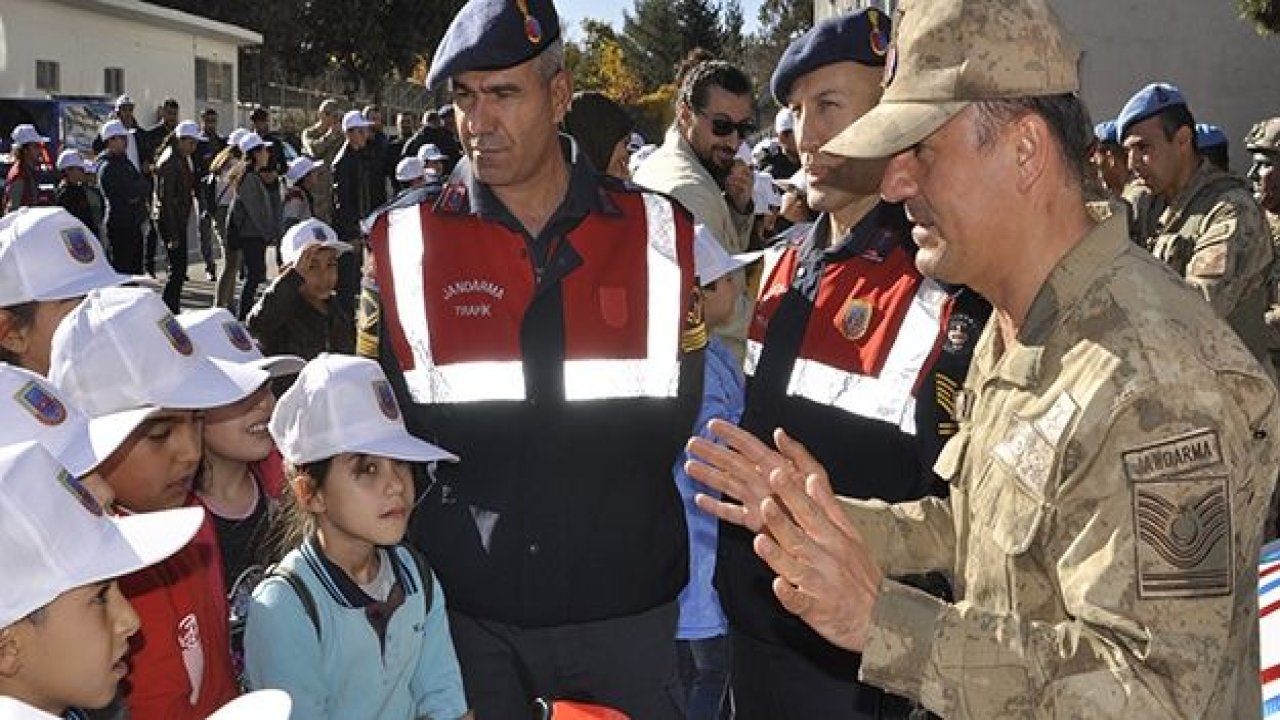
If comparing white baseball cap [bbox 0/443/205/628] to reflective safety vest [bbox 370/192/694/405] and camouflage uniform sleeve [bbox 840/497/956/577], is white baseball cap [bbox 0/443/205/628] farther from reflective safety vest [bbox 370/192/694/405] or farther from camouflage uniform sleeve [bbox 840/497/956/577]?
camouflage uniform sleeve [bbox 840/497/956/577]

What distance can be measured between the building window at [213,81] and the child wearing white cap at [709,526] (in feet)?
119

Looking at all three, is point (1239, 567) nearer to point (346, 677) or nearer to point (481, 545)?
point (481, 545)

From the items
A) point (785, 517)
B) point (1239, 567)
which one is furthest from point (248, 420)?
point (1239, 567)

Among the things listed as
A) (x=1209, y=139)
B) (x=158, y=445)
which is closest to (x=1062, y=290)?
(x=158, y=445)

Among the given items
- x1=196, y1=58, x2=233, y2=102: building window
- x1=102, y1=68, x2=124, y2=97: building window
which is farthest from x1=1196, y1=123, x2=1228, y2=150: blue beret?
x1=196, y1=58, x2=233, y2=102: building window

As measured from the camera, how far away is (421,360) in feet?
11.3

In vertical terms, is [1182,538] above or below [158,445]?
above

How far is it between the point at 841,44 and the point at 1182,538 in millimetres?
2048

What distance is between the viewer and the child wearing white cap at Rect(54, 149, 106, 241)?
15977mm

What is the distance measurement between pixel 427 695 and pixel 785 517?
5.29 ft

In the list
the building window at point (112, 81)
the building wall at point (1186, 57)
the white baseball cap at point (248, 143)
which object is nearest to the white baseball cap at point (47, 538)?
the white baseball cap at point (248, 143)

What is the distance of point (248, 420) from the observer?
13.7 ft

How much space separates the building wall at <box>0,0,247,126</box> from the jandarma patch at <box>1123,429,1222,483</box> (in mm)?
29497

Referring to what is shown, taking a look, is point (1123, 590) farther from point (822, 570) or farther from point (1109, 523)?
point (822, 570)
